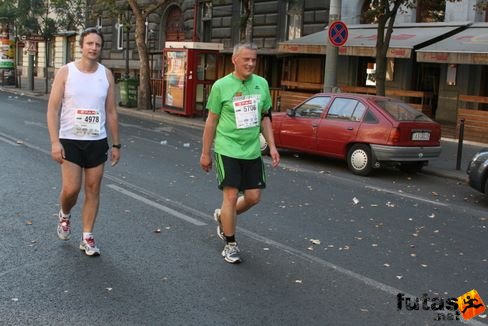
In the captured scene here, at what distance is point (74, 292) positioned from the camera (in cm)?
475

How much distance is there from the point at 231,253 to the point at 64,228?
1.60m

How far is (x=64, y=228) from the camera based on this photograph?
596 cm

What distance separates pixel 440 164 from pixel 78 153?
31.0ft

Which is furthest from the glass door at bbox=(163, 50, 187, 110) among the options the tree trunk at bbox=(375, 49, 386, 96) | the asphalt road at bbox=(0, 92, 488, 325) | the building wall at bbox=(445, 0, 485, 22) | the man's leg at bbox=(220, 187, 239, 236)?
the man's leg at bbox=(220, 187, 239, 236)

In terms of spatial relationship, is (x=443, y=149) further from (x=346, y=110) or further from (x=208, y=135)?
(x=208, y=135)

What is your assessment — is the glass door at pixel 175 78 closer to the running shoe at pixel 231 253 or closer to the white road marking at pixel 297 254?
the white road marking at pixel 297 254

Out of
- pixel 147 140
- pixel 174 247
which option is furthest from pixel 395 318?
pixel 147 140

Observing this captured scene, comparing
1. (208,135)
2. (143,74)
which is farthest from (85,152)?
(143,74)

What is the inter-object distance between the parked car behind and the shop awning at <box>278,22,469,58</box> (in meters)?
9.16

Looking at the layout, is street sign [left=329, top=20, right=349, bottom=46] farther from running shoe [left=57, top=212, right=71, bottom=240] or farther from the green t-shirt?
running shoe [left=57, top=212, right=71, bottom=240]

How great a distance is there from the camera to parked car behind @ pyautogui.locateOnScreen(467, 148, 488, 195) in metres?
9.12

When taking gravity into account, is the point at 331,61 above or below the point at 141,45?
below

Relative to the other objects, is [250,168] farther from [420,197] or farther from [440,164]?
[440,164]

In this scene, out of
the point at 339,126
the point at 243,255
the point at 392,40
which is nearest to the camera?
the point at 243,255
